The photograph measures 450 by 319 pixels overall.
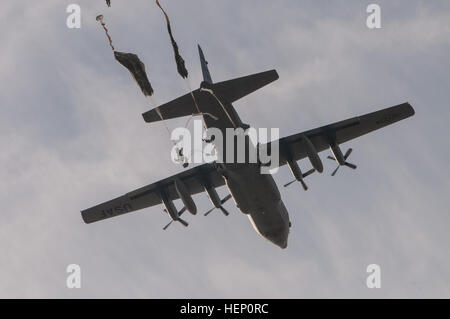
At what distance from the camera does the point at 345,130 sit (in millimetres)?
31625

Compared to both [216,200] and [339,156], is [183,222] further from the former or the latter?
[339,156]

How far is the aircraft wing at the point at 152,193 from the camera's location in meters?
33.6

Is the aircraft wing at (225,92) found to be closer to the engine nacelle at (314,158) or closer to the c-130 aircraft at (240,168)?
the c-130 aircraft at (240,168)

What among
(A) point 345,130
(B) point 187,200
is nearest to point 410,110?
(A) point 345,130

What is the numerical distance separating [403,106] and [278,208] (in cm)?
936

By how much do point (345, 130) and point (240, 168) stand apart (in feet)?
24.6

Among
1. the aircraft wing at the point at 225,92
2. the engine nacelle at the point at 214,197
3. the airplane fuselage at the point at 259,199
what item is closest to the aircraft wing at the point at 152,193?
the engine nacelle at the point at 214,197

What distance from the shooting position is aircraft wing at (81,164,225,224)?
33.6 m

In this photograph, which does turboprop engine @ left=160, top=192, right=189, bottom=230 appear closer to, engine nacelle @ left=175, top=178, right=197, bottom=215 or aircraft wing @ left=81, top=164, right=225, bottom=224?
aircraft wing @ left=81, top=164, right=225, bottom=224

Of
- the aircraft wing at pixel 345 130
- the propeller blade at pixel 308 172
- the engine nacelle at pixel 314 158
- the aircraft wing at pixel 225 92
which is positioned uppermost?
the aircraft wing at pixel 225 92
